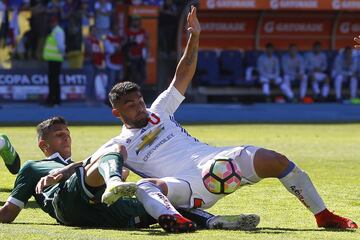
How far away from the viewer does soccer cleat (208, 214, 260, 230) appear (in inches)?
318

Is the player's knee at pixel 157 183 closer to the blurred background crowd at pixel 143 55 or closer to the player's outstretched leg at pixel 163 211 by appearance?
the player's outstretched leg at pixel 163 211

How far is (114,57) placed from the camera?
29312 mm

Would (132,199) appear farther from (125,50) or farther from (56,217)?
(125,50)

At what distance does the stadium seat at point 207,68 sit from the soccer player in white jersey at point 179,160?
22493mm

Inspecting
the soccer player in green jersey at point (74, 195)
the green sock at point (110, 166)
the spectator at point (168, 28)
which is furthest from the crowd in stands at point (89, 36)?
the green sock at point (110, 166)

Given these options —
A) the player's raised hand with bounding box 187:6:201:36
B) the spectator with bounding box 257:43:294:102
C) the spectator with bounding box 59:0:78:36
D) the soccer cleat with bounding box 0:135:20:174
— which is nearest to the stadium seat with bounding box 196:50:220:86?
the spectator with bounding box 257:43:294:102

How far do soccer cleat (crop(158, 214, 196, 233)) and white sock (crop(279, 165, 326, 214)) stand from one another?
100 centimetres

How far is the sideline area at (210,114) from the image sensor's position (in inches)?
984

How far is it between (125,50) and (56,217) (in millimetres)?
21167

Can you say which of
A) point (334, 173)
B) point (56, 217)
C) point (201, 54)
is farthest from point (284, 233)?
point (201, 54)

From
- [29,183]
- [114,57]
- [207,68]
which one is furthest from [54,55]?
[29,183]

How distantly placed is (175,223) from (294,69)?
2537 cm

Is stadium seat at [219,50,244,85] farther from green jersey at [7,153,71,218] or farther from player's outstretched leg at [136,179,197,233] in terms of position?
player's outstretched leg at [136,179,197,233]

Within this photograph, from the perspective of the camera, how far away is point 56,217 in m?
8.48
